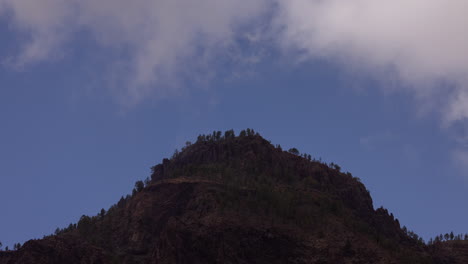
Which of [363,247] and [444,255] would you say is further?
[444,255]

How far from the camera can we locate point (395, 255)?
15262 cm

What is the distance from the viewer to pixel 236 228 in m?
150

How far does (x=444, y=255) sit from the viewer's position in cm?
17600

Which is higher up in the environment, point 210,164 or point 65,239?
point 210,164

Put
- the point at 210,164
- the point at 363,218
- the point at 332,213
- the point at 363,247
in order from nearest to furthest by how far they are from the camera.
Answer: the point at 363,247, the point at 332,213, the point at 363,218, the point at 210,164

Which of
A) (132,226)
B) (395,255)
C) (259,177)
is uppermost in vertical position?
(259,177)

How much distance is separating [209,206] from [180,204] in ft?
44.0

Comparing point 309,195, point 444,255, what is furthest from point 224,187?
point 444,255

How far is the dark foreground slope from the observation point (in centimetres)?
14662

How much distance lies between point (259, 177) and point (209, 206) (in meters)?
27.6

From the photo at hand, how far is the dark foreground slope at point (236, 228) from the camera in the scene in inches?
5773

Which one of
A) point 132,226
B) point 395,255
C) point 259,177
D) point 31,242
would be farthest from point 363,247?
point 31,242

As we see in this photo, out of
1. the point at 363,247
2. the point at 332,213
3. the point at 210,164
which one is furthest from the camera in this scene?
the point at 210,164

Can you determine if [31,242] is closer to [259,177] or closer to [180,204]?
[180,204]
